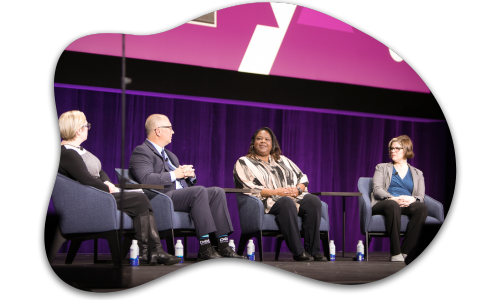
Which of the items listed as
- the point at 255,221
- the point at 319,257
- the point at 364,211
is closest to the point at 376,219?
the point at 364,211

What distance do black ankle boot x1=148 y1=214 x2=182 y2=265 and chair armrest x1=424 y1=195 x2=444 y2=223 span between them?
2.43 meters

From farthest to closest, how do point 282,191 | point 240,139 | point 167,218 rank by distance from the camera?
point 240,139, point 282,191, point 167,218

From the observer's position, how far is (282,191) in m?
4.22

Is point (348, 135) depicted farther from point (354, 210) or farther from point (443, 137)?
point (443, 137)

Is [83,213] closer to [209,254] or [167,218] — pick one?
[167,218]

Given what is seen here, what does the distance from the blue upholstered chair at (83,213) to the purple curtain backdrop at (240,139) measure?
1592 millimetres

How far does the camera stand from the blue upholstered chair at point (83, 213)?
10.2ft

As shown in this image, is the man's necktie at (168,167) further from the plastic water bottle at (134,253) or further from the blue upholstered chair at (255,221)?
the plastic water bottle at (134,253)

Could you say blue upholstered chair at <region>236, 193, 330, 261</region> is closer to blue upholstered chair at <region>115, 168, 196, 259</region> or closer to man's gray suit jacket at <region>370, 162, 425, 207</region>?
blue upholstered chair at <region>115, 168, 196, 259</region>

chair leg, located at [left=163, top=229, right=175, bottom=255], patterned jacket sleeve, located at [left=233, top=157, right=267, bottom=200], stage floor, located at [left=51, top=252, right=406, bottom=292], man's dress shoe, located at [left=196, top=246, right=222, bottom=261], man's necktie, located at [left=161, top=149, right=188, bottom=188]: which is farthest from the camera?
patterned jacket sleeve, located at [left=233, top=157, right=267, bottom=200]

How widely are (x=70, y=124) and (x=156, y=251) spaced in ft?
3.44

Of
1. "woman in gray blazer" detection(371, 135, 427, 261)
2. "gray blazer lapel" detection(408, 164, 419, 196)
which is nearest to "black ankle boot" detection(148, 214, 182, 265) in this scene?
"woman in gray blazer" detection(371, 135, 427, 261)

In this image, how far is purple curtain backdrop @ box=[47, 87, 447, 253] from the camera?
525 centimetres

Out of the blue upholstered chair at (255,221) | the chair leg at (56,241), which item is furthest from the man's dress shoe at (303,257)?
the chair leg at (56,241)
